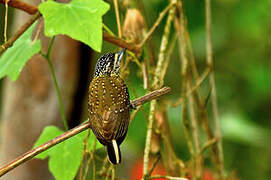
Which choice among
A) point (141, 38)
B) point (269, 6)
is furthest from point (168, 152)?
point (269, 6)

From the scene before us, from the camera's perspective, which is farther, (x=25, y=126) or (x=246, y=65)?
(x=246, y=65)

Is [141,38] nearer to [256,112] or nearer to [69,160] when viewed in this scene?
[69,160]

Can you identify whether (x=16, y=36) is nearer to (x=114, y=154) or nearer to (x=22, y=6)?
(x=22, y=6)

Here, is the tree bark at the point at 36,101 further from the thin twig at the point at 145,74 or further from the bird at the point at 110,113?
the bird at the point at 110,113

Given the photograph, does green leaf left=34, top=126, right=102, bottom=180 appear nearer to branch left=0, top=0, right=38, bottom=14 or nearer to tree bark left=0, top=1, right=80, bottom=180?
branch left=0, top=0, right=38, bottom=14

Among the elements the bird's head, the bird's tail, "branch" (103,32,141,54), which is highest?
"branch" (103,32,141,54)

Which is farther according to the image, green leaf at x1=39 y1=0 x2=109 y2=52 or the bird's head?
the bird's head

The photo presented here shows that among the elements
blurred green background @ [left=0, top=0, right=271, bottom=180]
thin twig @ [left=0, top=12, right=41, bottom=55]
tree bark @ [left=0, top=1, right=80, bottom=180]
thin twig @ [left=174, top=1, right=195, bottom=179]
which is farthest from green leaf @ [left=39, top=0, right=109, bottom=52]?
blurred green background @ [left=0, top=0, right=271, bottom=180]
